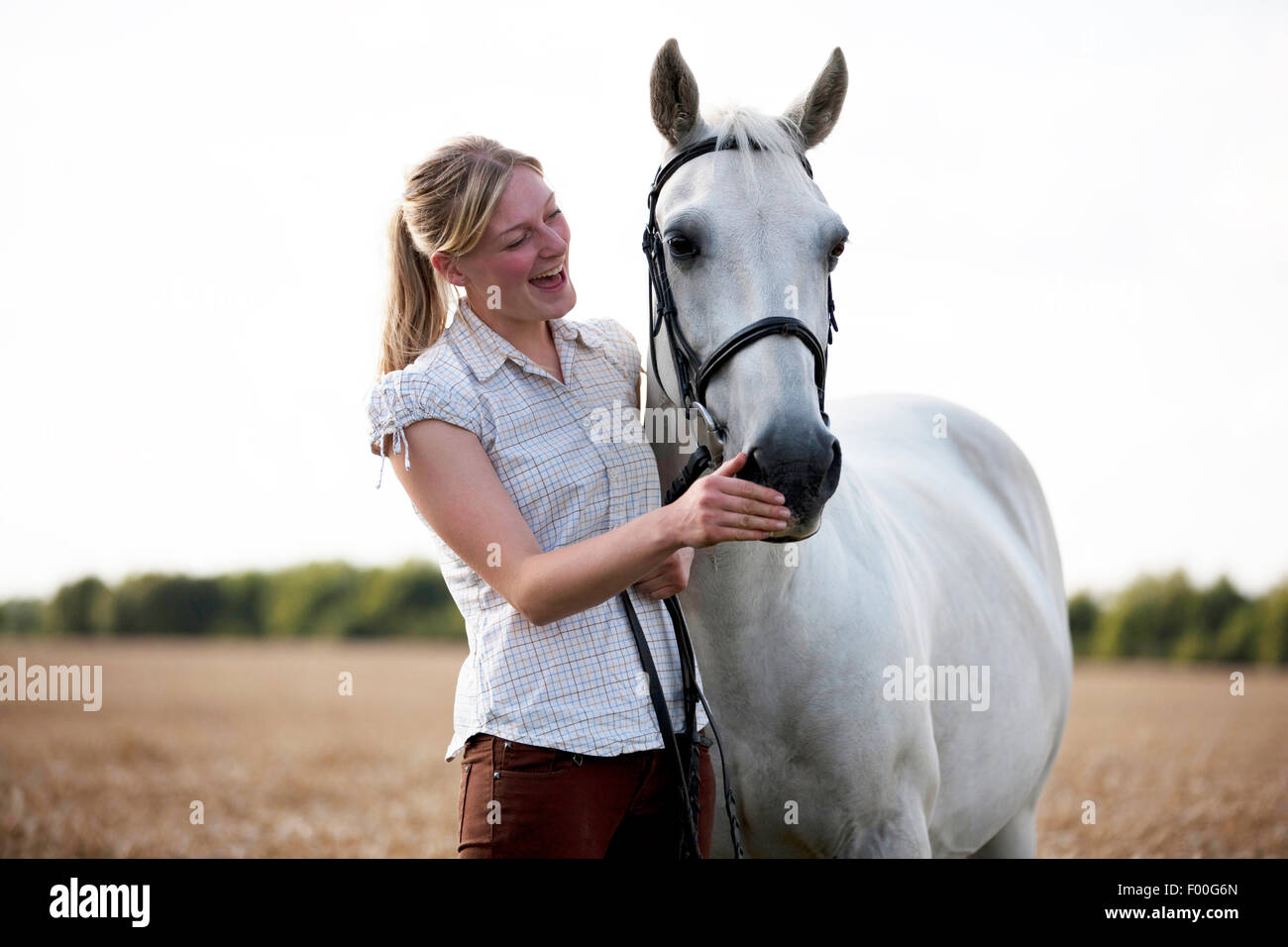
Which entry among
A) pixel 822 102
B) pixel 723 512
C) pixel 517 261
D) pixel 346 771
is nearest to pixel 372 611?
pixel 346 771

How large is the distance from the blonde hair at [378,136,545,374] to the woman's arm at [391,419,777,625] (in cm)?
43

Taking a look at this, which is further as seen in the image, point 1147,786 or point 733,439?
point 1147,786

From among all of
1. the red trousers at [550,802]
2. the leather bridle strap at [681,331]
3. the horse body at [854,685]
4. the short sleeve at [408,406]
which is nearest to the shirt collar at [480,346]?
the short sleeve at [408,406]

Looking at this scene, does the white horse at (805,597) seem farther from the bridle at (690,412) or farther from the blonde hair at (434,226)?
the blonde hair at (434,226)

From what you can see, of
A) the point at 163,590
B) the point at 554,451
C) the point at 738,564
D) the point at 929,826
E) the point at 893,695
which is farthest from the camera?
the point at 163,590

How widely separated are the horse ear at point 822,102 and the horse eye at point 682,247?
552 millimetres

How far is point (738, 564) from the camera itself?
2.35 m

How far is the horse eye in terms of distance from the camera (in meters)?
2.16

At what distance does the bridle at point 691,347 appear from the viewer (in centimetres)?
198

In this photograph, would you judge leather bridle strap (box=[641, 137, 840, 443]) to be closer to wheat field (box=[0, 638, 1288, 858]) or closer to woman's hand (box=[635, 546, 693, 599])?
woman's hand (box=[635, 546, 693, 599])

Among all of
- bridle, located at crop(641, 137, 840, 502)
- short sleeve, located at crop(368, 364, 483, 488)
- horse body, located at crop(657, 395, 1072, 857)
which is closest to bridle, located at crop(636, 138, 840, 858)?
bridle, located at crop(641, 137, 840, 502)

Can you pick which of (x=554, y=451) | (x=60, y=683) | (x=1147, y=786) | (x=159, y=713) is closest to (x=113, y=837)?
(x=554, y=451)

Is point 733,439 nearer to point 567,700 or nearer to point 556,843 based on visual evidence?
point 567,700
